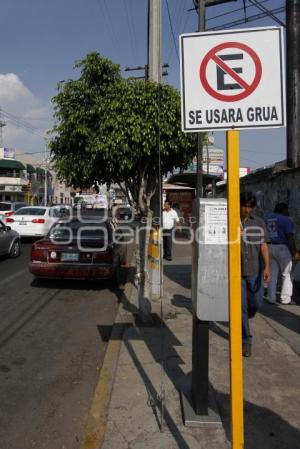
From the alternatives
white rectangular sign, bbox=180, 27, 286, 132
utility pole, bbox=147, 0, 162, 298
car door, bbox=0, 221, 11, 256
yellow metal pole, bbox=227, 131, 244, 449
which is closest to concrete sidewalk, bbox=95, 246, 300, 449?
utility pole, bbox=147, 0, 162, 298

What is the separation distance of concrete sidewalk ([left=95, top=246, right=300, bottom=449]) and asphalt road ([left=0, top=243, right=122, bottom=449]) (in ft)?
1.16

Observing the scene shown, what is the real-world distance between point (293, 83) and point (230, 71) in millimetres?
9383

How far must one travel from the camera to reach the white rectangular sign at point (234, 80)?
243 centimetres

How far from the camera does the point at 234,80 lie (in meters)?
2.45

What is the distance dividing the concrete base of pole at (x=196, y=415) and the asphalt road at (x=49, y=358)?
2.74ft

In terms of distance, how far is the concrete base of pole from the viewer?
3340 mm

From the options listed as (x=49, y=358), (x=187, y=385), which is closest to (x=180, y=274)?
(x=49, y=358)

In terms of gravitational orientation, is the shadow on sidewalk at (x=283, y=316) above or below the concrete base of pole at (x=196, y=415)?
above

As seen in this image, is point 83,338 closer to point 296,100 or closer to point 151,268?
point 151,268

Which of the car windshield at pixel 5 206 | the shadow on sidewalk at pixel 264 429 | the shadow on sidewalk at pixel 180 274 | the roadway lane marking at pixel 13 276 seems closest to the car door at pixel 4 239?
the roadway lane marking at pixel 13 276

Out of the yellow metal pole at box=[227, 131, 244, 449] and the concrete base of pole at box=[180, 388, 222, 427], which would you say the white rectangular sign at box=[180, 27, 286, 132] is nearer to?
the yellow metal pole at box=[227, 131, 244, 449]

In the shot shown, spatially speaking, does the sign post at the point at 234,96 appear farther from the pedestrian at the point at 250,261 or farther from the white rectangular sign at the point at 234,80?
the pedestrian at the point at 250,261

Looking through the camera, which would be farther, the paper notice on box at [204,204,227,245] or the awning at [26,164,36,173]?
the awning at [26,164,36,173]

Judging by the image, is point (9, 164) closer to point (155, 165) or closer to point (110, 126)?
point (155, 165)
